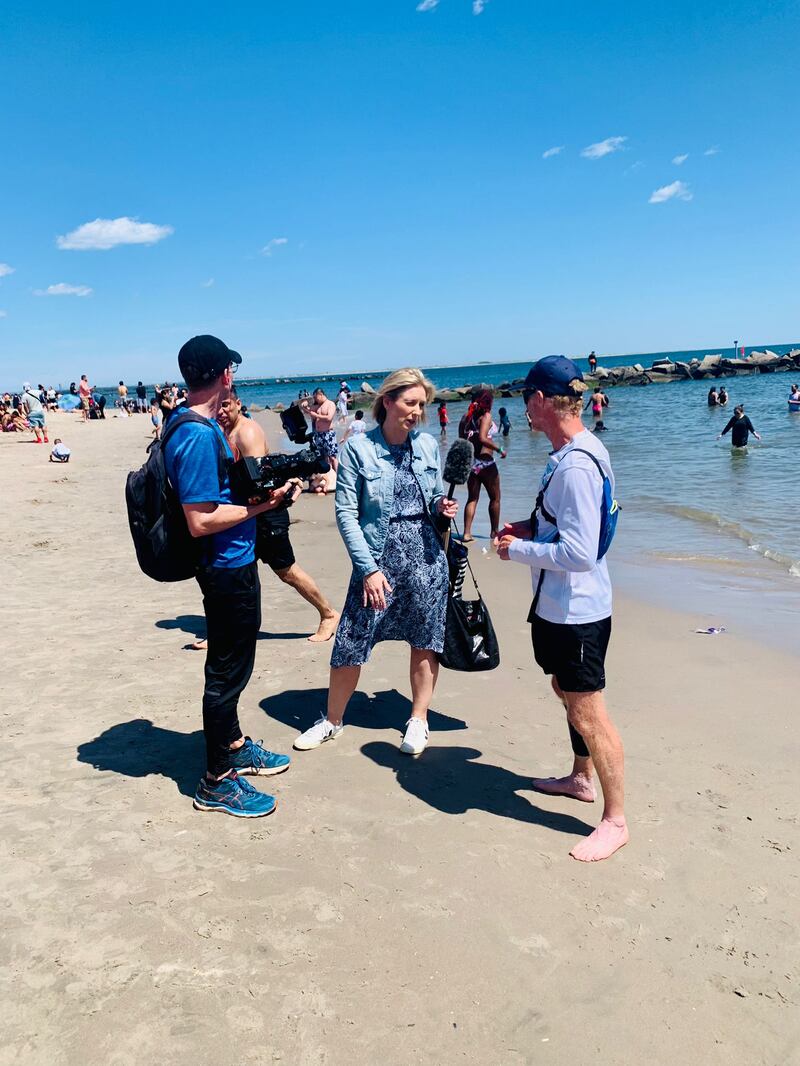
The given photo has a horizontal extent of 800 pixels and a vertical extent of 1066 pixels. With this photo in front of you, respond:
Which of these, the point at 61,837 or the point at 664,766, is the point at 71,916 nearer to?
the point at 61,837

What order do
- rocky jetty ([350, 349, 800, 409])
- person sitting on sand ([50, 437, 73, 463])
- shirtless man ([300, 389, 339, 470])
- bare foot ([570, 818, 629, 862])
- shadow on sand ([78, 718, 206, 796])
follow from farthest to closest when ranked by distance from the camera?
rocky jetty ([350, 349, 800, 409]) < person sitting on sand ([50, 437, 73, 463]) < shirtless man ([300, 389, 339, 470]) < shadow on sand ([78, 718, 206, 796]) < bare foot ([570, 818, 629, 862])

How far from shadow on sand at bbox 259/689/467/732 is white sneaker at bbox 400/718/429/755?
0.28 metres

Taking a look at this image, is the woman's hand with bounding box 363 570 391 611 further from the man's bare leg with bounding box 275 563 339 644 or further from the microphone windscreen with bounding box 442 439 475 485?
the man's bare leg with bounding box 275 563 339 644

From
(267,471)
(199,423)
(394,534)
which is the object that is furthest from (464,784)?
(199,423)

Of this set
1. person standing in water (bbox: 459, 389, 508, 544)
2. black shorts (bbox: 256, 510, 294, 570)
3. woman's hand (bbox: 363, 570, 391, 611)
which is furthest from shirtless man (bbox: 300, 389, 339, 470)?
woman's hand (bbox: 363, 570, 391, 611)

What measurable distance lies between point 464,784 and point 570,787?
1.69 feet

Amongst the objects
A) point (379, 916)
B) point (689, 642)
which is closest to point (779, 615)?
point (689, 642)

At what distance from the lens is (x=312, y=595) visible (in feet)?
18.5

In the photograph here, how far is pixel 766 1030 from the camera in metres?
2.14

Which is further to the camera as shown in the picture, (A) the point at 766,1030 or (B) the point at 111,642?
(B) the point at 111,642

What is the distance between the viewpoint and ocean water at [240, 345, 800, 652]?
21.8ft

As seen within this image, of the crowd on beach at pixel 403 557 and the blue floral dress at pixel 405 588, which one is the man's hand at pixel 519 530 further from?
the blue floral dress at pixel 405 588

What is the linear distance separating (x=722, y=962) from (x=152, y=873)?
2.11 m

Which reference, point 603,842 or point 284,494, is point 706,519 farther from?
point 284,494
